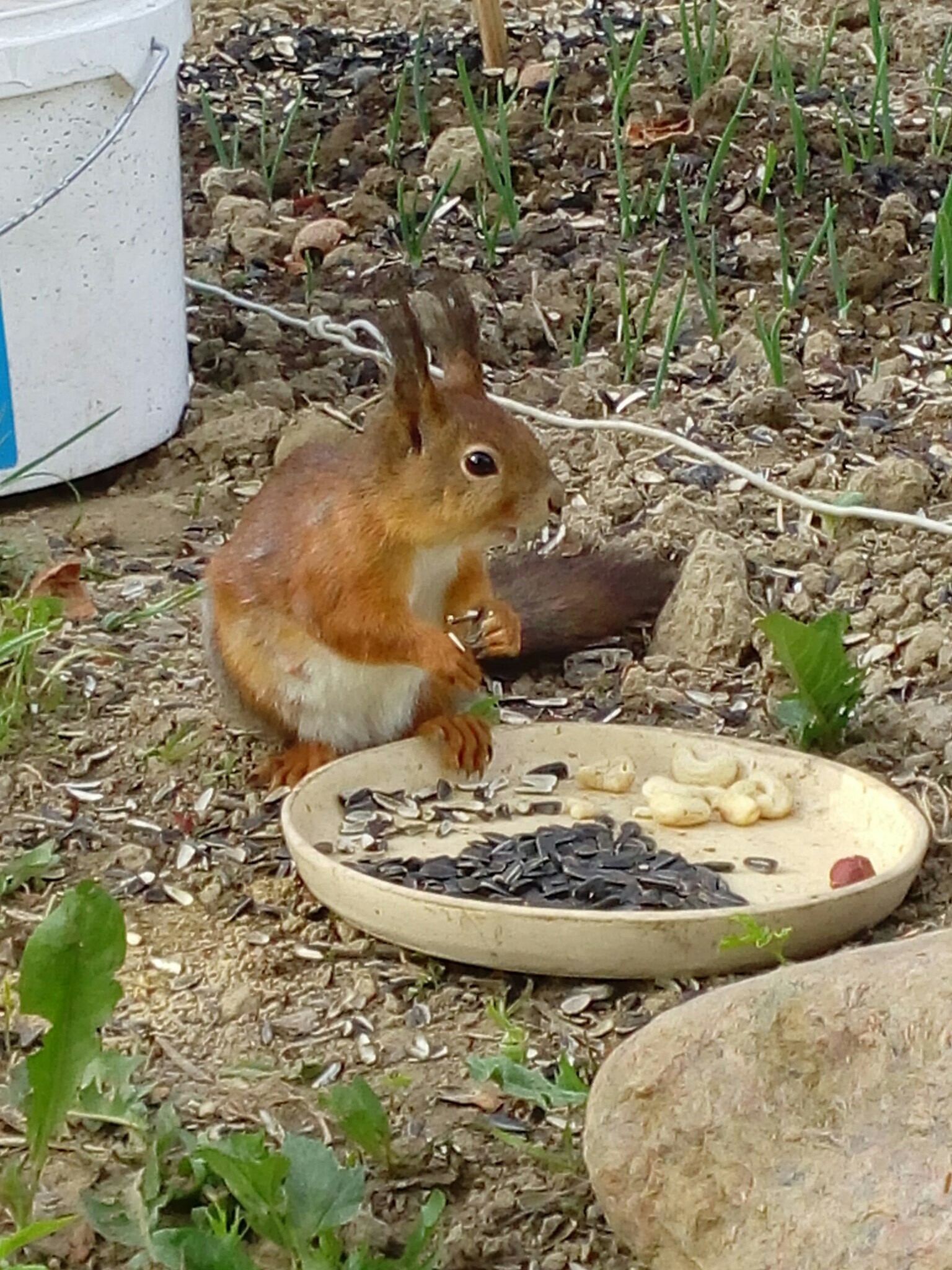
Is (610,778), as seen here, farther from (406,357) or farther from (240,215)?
(240,215)

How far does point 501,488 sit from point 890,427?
1314mm

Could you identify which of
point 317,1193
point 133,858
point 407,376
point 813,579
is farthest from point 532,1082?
point 813,579

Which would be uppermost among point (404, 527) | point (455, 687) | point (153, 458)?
point (404, 527)

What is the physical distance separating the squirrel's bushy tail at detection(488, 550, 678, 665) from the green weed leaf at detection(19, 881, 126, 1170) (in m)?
1.24

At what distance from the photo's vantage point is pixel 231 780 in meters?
2.99

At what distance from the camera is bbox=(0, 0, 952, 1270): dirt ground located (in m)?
2.42

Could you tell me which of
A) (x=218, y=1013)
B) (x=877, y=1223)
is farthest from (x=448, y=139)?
(x=877, y=1223)

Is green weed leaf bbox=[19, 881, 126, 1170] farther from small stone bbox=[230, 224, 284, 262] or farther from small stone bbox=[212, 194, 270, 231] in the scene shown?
small stone bbox=[212, 194, 270, 231]

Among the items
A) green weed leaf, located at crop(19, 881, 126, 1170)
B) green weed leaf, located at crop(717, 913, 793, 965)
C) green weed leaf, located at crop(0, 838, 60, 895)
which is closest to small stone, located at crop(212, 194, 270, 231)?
green weed leaf, located at crop(0, 838, 60, 895)

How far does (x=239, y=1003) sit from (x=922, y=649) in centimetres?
118

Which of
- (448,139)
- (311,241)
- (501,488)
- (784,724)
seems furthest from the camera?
(448,139)

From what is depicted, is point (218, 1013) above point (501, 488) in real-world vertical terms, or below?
below

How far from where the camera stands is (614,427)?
12.5 feet

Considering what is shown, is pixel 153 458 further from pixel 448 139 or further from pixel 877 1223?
pixel 877 1223
